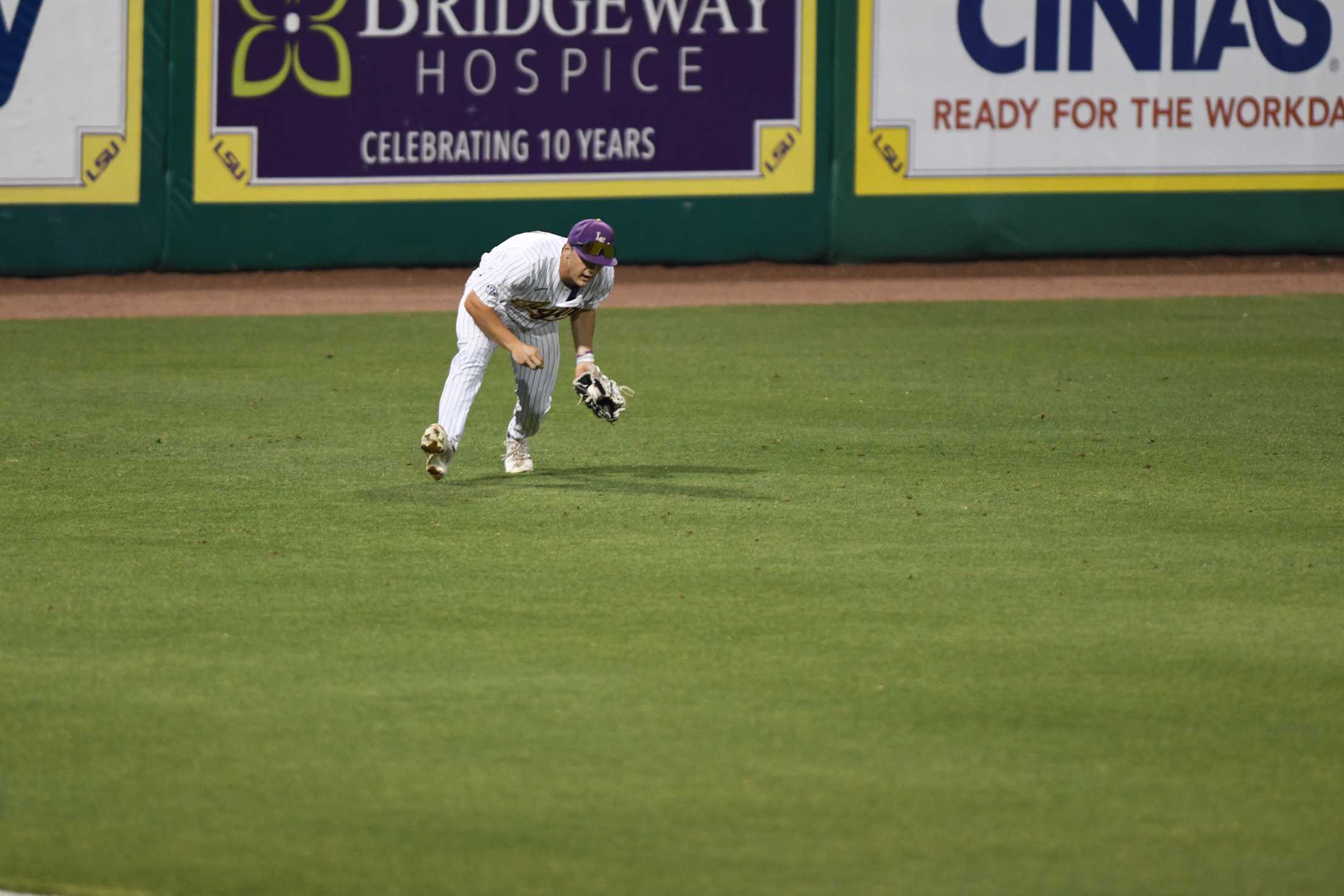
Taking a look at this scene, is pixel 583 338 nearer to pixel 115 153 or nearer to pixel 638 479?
pixel 638 479

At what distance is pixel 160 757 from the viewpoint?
4.84 meters

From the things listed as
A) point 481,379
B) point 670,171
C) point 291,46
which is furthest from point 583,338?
point 291,46

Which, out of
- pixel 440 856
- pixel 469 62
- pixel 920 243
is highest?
pixel 469 62

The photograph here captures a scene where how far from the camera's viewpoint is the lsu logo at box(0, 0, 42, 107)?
1656 centimetres

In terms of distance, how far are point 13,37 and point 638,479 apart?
1035 centimetres

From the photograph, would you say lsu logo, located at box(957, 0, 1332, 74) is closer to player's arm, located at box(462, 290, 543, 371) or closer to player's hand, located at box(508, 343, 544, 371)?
player's arm, located at box(462, 290, 543, 371)

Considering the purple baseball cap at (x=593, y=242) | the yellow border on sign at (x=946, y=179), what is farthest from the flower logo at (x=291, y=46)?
the purple baseball cap at (x=593, y=242)

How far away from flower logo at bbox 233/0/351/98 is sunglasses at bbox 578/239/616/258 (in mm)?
9387

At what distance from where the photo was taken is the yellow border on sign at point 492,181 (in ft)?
55.3

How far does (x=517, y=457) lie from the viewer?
354 inches

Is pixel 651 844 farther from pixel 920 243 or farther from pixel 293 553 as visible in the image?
pixel 920 243

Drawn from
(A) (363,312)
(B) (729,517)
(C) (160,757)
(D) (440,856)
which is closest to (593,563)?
(B) (729,517)

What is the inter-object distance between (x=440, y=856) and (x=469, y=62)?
1364 centimetres

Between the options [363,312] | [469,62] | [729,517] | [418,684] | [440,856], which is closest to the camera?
[440,856]
